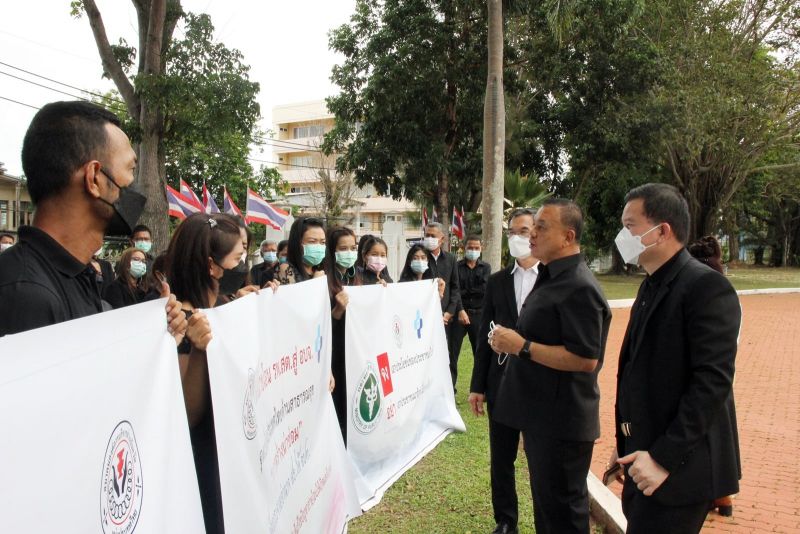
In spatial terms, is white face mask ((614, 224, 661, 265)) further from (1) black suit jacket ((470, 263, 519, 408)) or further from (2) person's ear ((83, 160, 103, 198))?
(2) person's ear ((83, 160, 103, 198))

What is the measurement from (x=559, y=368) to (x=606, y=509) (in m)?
1.49

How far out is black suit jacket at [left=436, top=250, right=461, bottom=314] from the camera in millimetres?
7047

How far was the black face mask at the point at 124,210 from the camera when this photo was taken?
5.94ft

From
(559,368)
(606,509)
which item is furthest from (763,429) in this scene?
(559,368)

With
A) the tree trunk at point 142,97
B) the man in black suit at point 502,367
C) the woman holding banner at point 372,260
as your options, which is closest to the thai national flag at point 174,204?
the tree trunk at point 142,97

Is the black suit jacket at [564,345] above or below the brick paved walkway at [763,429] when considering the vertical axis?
above

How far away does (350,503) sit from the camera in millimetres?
3811

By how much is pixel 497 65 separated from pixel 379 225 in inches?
1897

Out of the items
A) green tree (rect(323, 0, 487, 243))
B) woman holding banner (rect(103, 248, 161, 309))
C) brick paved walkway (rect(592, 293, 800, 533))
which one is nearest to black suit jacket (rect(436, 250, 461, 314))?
brick paved walkway (rect(592, 293, 800, 533))

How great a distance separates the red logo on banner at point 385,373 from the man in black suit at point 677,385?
2.35m

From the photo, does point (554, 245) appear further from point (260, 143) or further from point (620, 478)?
point (260, 143)

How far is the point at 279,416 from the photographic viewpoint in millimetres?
2807

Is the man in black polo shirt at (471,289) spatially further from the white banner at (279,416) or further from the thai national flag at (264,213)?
the thai national flag at (264,213)

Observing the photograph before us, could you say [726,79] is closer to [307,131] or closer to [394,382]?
[394,382]
